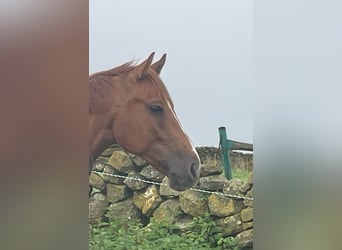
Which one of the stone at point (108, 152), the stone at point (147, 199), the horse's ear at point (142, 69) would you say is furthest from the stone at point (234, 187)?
the horse's ear at point (142, 69)

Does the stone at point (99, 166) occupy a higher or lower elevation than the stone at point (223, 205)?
higher

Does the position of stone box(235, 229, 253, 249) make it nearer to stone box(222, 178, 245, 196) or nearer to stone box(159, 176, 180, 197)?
stone box(222, 178, 245, 196)

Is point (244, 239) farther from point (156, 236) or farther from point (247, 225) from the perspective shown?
point (156, 236)

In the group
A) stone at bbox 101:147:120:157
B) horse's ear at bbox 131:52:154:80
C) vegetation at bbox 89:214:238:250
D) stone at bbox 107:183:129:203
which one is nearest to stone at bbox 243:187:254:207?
vegetation at bbox 89:214:238:250

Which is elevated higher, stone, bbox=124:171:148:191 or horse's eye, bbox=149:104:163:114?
horse's eye, bbox=149:104:163:114

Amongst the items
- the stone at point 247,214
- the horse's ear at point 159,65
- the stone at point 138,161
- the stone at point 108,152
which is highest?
the horse's ear at point 159,65

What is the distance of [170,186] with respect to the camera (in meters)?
4.01

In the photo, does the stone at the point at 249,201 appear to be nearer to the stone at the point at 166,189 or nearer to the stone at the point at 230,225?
the stone at the point at 230,225

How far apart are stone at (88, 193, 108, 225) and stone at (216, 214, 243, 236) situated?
682 millimetres

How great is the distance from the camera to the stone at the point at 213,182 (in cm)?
399

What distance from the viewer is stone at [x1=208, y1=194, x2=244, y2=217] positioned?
157 inches
